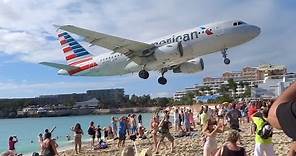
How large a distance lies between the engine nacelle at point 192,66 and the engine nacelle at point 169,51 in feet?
14.4

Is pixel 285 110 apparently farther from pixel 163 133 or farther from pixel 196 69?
pixel 196 69

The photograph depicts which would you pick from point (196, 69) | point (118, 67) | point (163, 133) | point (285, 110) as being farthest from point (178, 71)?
point (285, 110)

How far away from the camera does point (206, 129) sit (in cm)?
983

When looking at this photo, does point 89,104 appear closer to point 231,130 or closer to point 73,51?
point 73,51

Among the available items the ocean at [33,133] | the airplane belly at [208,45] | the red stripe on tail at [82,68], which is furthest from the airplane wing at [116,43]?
the ocean at [33,133]

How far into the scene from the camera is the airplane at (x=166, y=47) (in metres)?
27.1

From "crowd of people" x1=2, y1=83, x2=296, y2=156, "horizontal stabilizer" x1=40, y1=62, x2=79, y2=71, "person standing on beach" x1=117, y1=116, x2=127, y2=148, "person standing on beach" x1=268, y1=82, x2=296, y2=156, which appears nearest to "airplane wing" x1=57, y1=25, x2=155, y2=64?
"crowd of people" x1=2, y1=83, x2=296, y2=156

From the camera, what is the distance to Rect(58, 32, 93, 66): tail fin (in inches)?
1397

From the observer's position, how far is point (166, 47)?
89.5 feet

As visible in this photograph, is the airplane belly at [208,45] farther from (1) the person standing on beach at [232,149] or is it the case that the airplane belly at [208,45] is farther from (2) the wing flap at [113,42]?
(1) the person standing on beach at [232,149]

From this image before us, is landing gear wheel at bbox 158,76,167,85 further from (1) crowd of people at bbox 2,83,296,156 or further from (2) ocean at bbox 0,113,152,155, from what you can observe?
(2) ocean at bbox 0,113,152,155

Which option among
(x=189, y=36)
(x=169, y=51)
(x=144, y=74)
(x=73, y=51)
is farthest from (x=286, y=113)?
(x=73, y=51)

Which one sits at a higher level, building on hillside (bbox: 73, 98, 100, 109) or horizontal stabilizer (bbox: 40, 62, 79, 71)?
building on hillside (bbox: 73, 98, 100, 109)

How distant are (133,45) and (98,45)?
2.03 metres
